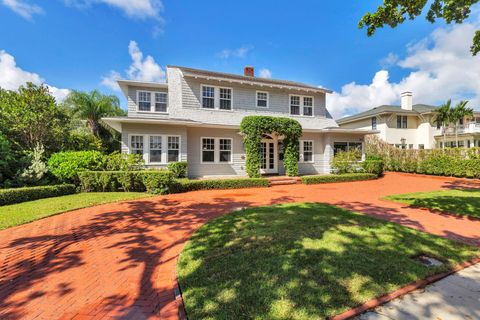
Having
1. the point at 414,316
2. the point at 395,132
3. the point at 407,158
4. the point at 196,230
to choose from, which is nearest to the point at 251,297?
the point at 414,316

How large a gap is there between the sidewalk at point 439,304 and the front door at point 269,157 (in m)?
12.7

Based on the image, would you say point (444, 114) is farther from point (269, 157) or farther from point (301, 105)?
point (269, 157)

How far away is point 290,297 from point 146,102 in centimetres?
1478

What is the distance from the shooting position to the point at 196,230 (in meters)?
5.24

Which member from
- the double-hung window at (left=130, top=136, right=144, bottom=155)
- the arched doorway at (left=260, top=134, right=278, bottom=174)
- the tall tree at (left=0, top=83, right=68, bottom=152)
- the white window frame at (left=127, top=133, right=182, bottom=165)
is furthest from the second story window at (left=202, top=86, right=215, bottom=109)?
the tall tree at (left=0, top=83, right=68, bottom=152)

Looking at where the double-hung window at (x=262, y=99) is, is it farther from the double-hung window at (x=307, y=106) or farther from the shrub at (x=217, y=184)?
the shrub at (x=217, y=184)

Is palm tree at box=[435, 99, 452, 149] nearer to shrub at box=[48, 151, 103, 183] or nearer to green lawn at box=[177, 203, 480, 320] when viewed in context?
green lawn at box=[177, 203, 480, 320]

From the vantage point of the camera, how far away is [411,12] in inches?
265

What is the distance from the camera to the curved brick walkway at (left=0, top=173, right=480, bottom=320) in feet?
8.83

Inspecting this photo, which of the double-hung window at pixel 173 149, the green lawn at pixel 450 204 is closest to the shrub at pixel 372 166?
the green lawn at pixel 450 204

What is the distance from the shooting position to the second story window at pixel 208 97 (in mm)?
14656

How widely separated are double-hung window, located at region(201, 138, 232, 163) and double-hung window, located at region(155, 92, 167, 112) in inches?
146

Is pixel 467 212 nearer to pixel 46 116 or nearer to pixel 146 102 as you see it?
pixel 146 102

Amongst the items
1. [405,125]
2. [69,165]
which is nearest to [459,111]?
[405,125]
